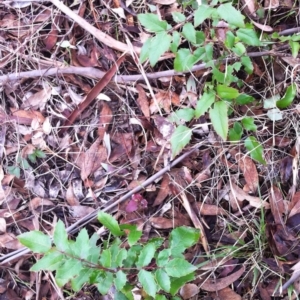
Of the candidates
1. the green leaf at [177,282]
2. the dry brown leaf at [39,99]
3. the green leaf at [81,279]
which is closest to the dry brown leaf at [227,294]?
the green leaf at [177,282]

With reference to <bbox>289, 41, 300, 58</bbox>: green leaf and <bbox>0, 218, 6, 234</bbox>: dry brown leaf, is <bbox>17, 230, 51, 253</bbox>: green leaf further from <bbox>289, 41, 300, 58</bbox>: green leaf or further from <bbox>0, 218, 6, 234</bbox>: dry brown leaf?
<bbox>289, 41, 300, 58</bbox>: green leaf

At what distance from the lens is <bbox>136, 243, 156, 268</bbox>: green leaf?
4.58ft

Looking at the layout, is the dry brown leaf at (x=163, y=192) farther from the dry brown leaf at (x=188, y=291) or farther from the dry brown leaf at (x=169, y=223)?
the dry brown leaf at (x=188, y=291)

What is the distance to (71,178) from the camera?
5.97 ft

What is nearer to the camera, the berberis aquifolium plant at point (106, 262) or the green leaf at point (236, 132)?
the berberis aquifolium plant at point (106, 262)

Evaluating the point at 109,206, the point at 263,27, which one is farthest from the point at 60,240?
the point at 263,27

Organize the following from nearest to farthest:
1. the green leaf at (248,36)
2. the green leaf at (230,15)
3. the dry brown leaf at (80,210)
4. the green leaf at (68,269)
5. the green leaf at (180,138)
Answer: the green leaf at (68,269) → the green leaf at (230,15) → the green leaf at (248,36) → the green leaf at (180,138) → the dry brown leaf at (80,210)

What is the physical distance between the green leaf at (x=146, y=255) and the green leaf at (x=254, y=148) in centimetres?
54

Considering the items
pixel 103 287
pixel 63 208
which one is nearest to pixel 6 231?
pixel 63 208

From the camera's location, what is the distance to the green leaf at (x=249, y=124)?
1.63m

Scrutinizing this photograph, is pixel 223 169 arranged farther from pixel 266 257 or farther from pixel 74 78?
pixel 74 78

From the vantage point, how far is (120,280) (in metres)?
1.38

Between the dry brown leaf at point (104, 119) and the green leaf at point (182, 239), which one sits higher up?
the dry brown leaf at point (104, 119)

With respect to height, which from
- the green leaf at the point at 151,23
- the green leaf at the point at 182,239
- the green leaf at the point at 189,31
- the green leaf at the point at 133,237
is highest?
the green leaf at the point at 151,23
